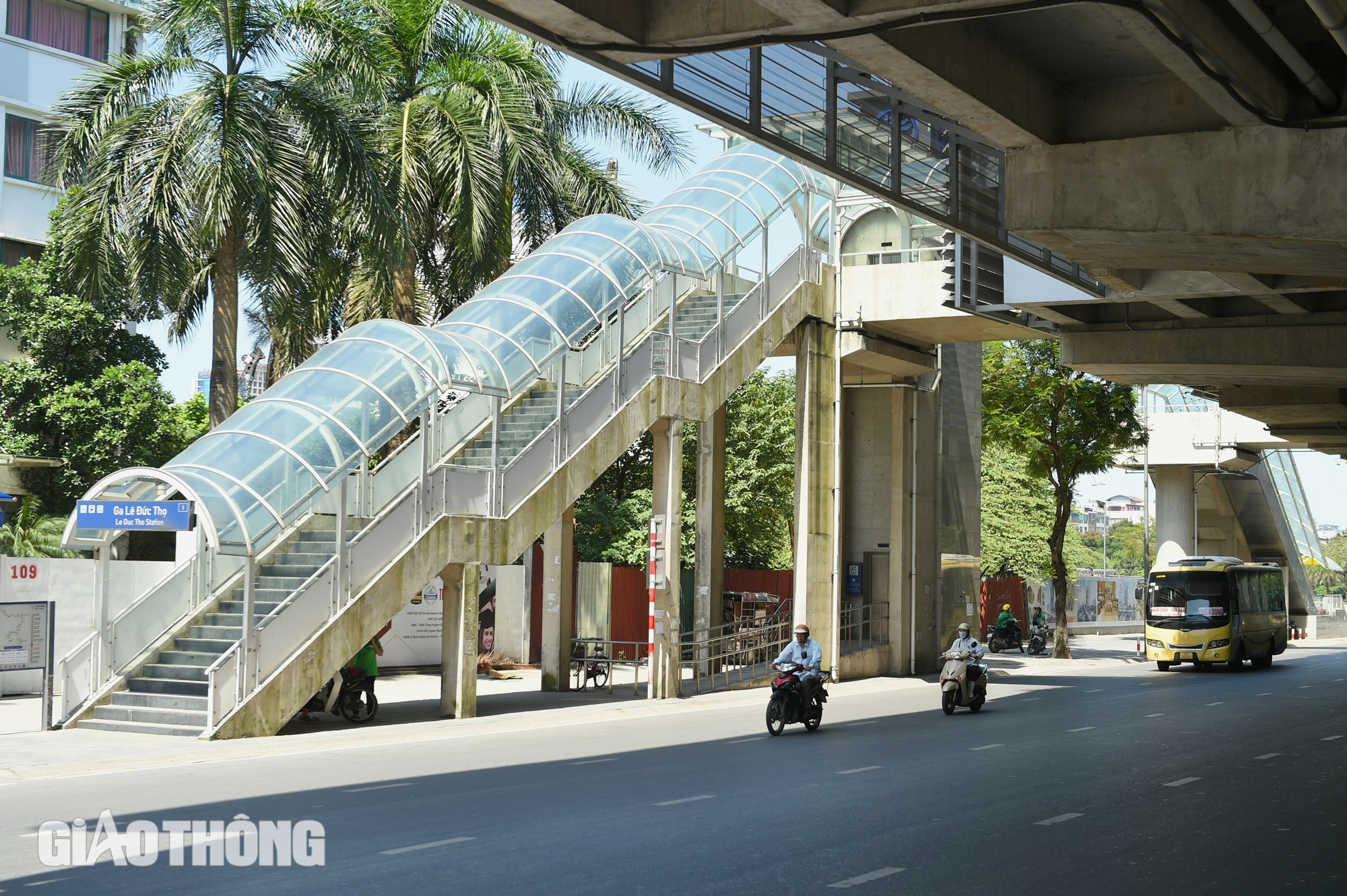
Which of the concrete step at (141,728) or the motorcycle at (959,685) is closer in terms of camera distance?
the concrete step at (141,728)

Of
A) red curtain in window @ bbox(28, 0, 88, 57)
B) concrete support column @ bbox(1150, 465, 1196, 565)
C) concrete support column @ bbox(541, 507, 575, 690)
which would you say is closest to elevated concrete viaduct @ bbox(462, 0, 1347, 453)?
concrete support column @ bbox(541, 507, 575, 690)

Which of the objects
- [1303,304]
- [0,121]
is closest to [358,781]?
[1303,304]

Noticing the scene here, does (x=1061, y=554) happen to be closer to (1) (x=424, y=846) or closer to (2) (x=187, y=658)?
(2) (x=187, y=658)

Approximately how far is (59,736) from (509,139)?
15362mm

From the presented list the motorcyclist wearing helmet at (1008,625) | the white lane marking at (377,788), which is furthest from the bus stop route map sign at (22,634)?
the motorcyclist wearing helmet at (1008,625)

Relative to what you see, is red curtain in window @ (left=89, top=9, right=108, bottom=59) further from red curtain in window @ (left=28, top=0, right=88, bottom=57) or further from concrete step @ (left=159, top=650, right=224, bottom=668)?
concrete step @ (left=159, top=650, right=224, bottom=668)

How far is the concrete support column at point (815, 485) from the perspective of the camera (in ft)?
97.8

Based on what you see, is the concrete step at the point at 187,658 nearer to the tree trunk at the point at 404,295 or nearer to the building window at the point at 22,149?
the tree trunk at the point at 404,295

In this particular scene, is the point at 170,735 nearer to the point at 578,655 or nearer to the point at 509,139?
the point at 578,655

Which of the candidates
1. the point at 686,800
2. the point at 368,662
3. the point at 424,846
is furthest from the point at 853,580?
the point at 424,846

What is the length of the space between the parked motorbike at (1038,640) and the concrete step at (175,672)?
32.1 meters

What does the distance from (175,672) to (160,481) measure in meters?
2.65

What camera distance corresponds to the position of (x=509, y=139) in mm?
28266

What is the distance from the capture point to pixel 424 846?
10.2 m
